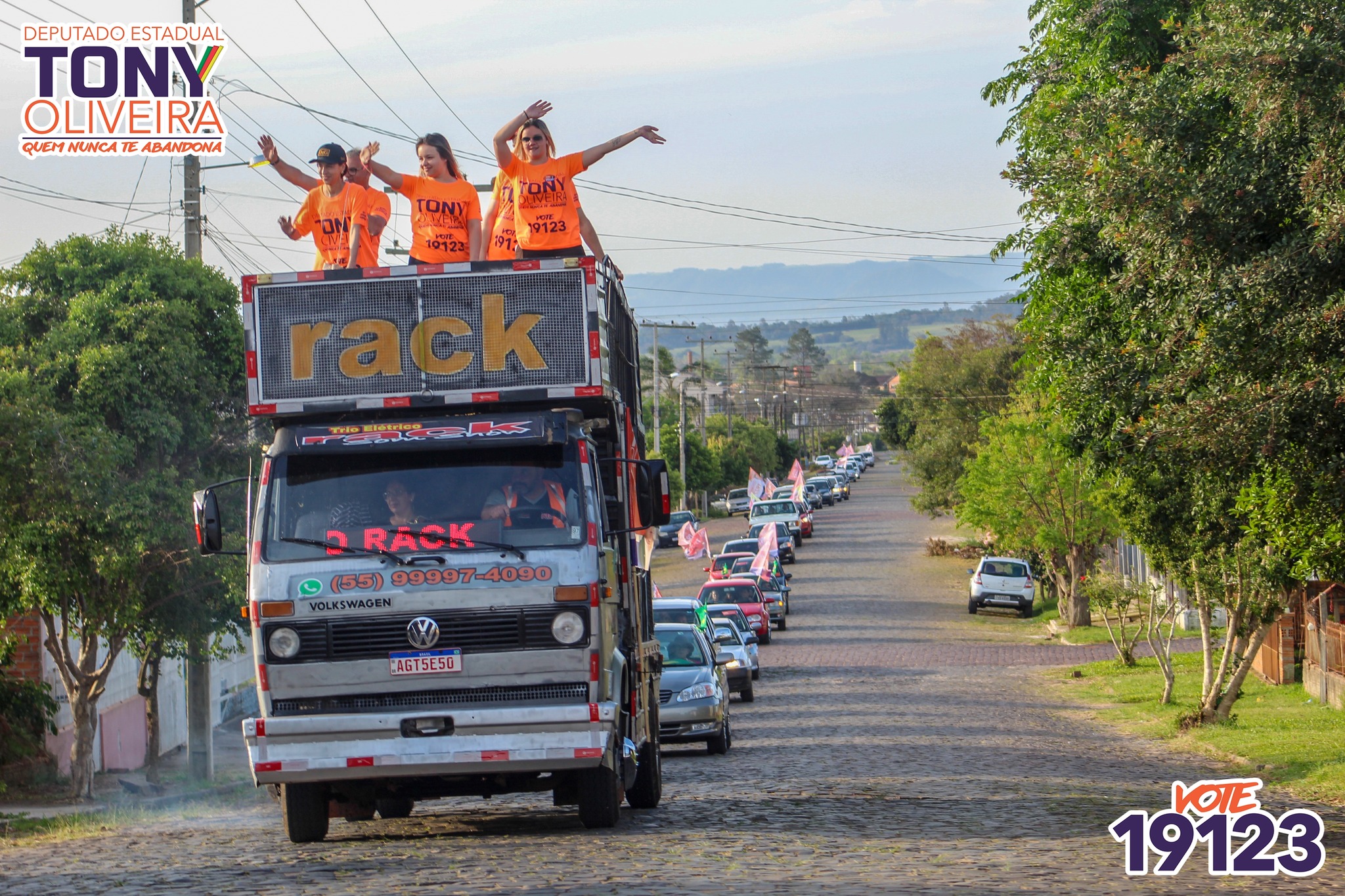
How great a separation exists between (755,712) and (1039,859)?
15176 millimetres

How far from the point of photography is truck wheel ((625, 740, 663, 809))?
12.0 m

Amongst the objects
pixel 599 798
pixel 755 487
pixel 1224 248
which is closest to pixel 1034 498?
pixel 1224 248

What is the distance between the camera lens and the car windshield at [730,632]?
2734 cm

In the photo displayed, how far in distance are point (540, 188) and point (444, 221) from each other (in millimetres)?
803

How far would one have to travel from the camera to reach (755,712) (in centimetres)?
2439

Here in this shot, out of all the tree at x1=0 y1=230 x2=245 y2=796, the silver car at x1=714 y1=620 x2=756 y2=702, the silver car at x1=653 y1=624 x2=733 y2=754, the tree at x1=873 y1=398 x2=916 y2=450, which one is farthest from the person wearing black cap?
the tree at x1=873 y1=398 x2=916 y2=450

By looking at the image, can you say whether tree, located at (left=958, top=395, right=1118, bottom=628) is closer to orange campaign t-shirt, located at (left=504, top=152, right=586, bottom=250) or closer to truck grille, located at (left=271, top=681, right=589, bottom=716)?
orange campaign t-shirt, located at (left=504, top=152, right=586, bottom=250)

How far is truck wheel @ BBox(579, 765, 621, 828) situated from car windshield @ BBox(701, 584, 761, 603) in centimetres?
2598

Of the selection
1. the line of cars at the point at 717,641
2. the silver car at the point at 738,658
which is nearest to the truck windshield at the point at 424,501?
the line of cars at the point at 717,641

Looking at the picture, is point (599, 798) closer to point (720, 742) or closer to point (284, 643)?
point (284, 643)

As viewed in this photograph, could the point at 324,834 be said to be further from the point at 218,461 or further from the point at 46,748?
the point at 46,748

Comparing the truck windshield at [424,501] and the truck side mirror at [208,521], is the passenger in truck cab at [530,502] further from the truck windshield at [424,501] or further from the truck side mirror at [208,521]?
the truck side mirror at [208,521]

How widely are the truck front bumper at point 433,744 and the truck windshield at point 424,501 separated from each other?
3.31 ft

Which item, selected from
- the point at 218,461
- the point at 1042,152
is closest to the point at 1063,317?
the point at 1042,152
